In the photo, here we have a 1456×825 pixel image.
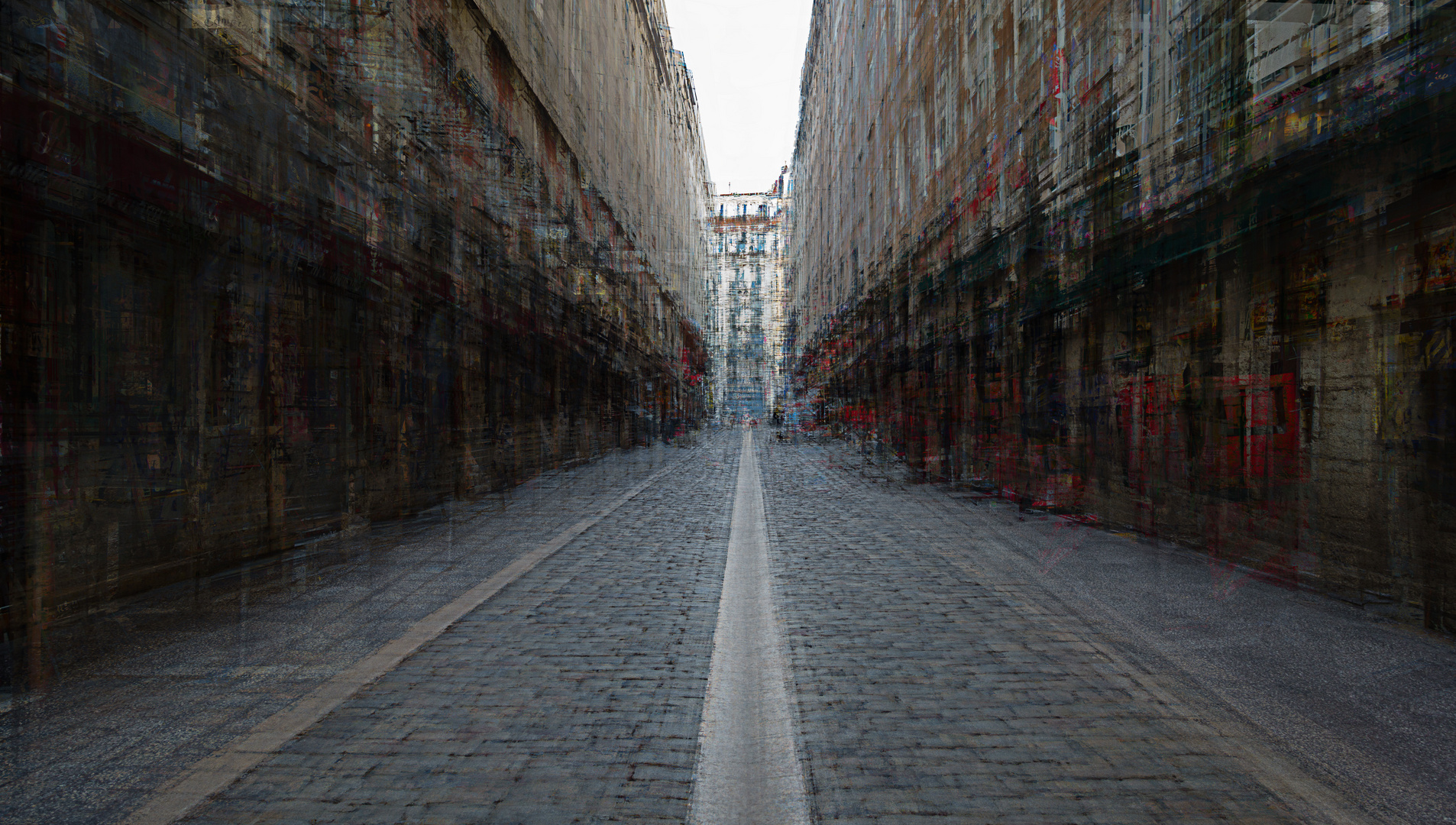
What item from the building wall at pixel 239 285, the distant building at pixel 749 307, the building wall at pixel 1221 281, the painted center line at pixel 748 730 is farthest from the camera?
the distant building at pixel 749 307

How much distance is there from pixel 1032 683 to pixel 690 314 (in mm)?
66508

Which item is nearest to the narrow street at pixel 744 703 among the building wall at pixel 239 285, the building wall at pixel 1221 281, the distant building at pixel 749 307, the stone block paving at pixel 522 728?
the stone block paving at pixel 522 728

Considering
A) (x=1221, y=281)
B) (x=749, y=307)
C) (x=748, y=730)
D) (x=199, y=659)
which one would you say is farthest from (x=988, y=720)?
(x=749, y=307)

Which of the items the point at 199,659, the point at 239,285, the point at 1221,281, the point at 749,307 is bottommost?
the point at 199,659

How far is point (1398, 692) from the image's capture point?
13.3 ft

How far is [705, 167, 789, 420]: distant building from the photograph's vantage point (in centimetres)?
9788

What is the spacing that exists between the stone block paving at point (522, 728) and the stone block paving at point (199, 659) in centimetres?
49

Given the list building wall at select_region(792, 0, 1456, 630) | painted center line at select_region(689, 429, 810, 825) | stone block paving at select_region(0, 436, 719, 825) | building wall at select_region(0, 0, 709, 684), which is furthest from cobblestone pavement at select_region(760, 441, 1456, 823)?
building wall at select_region(0, 0, 709, 684)

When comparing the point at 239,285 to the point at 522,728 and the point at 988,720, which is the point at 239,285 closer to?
the point at 522,728

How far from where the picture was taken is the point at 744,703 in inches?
151

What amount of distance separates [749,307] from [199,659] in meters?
97.7

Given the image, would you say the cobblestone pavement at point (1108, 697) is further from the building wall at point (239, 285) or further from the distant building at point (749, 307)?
the distant building at point (749, 307)

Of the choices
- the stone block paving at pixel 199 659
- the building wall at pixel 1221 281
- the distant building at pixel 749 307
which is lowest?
the stone block paving at pixel 199 659

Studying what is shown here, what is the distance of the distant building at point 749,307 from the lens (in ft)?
321
